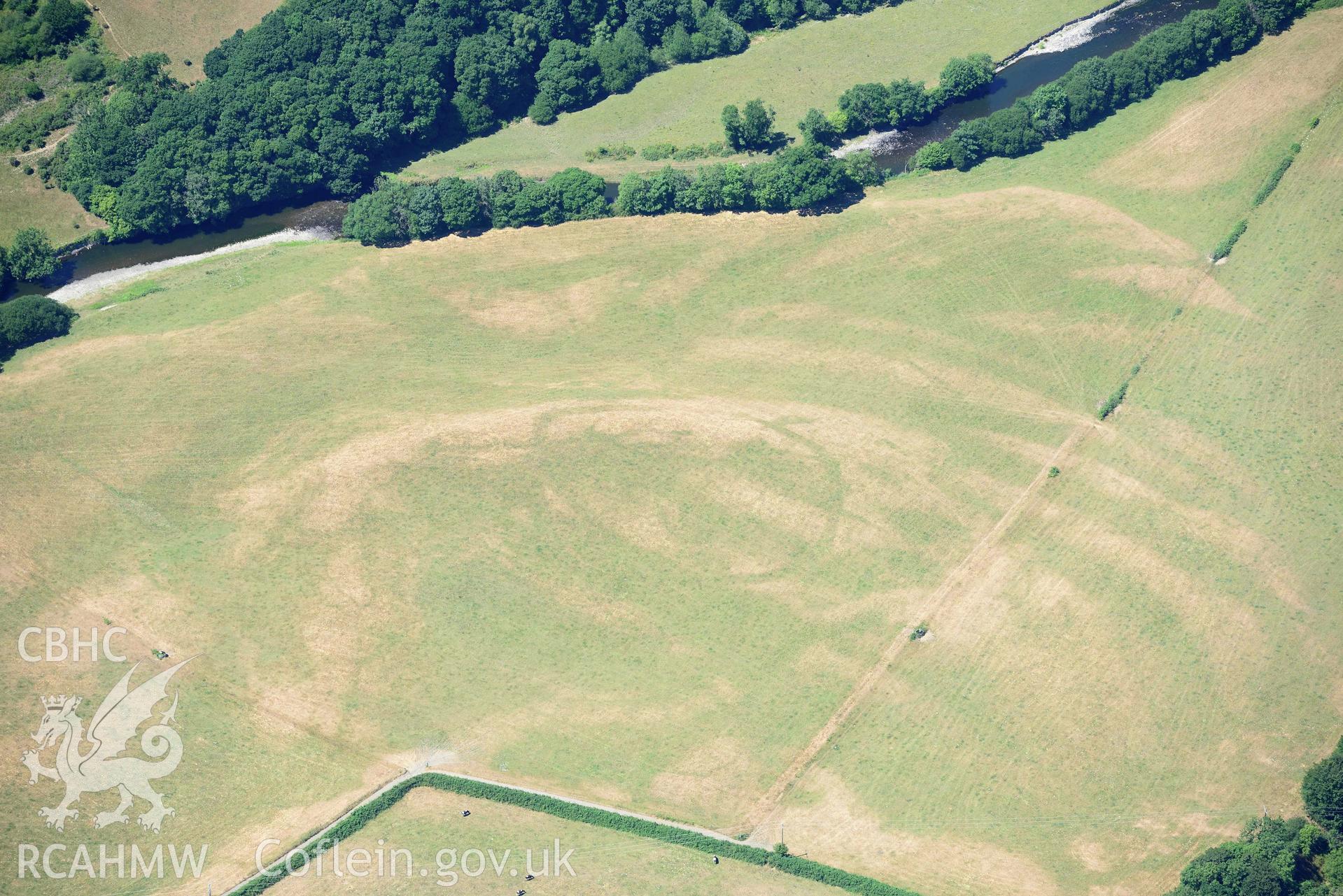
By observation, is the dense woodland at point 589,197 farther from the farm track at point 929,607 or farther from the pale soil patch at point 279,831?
the pale soil patch at point 279,831

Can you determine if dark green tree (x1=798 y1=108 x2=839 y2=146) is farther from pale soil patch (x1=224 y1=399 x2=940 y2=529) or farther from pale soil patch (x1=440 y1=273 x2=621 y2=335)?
pale soil patch (x1=224 y1=399 x2=940 y2=529)

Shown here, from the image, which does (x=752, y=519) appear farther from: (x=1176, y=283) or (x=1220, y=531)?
(x=1176, y=283)

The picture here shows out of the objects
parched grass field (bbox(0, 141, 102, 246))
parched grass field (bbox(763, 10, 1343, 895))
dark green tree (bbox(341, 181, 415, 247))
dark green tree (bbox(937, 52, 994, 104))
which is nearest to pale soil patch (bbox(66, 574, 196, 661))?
dark green tree (bbox(341, 181, 415, 247))

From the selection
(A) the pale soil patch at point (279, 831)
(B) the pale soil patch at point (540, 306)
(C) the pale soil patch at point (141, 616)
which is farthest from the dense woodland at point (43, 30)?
(A) the pale soil patch at point (279, 831)

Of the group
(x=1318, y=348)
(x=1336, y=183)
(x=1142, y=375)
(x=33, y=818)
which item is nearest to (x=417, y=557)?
(x=33, y=818)

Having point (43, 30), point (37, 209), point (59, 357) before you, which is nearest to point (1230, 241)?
point (59, 357)

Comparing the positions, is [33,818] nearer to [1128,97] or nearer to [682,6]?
[682,6]
